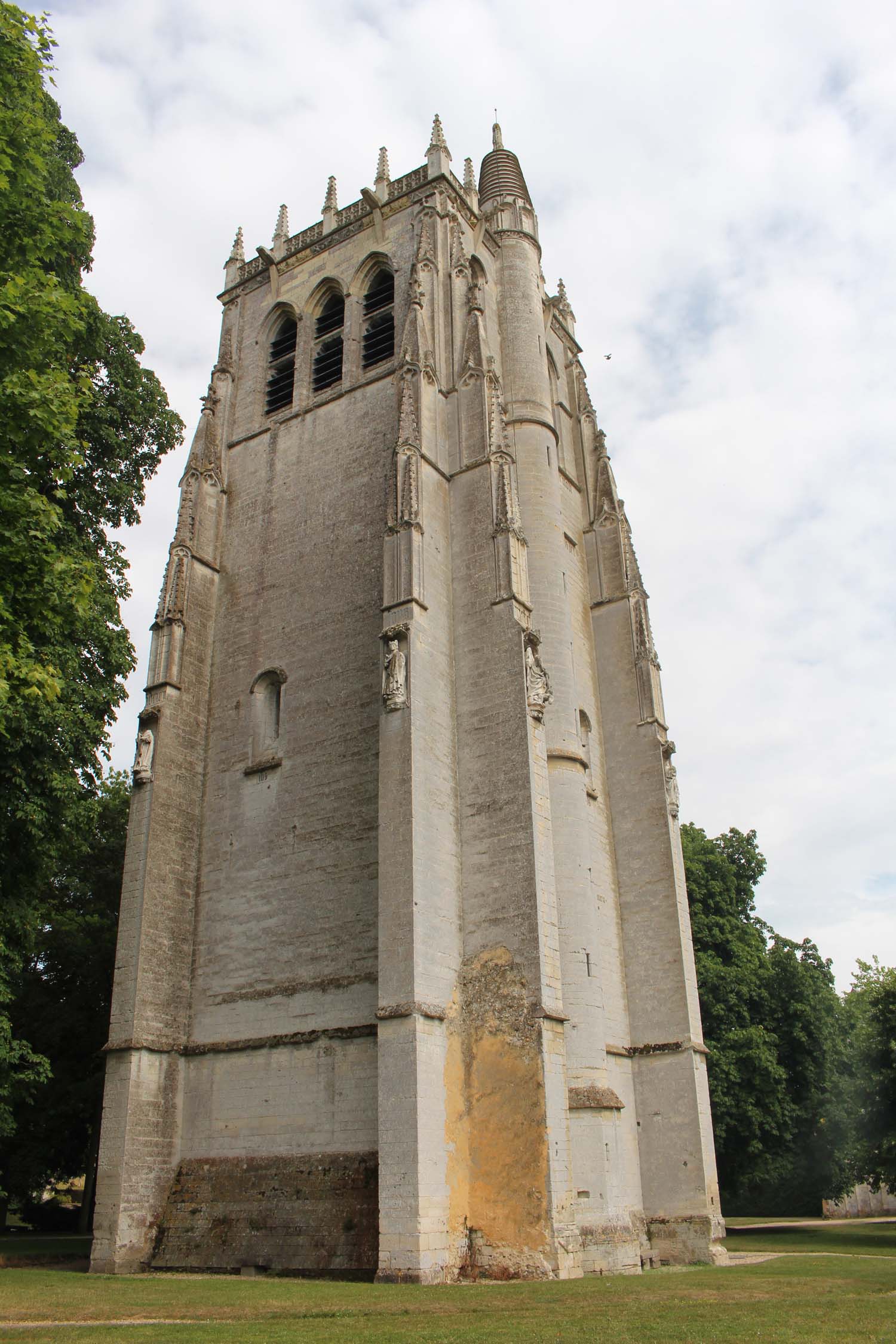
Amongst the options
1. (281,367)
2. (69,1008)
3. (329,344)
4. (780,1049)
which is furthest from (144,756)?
(780,1049)

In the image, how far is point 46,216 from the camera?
12.9m

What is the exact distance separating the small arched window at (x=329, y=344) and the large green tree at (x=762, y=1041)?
60.0 ft

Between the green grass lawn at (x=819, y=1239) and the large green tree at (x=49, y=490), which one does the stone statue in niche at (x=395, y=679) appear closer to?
the large green tree at (x=49, y=490)

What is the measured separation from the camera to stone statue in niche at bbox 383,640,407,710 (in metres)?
17.3

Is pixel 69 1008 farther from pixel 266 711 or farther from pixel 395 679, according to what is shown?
pixel 395 679

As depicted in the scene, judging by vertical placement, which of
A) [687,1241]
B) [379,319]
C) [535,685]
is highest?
[379,319]

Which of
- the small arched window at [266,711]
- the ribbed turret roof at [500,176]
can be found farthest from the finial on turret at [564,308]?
the small arched window at [266,711]

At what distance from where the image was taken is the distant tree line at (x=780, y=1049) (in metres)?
27.5

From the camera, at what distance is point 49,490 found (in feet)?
59.1

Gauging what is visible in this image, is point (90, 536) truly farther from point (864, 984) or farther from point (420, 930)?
point (864, 984)

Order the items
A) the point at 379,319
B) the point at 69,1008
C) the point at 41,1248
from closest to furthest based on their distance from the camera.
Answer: the point at 41,1248, the point at 69,1008, the point at 379,319

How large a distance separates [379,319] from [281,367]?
2850 mm

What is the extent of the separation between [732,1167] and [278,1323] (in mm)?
23559

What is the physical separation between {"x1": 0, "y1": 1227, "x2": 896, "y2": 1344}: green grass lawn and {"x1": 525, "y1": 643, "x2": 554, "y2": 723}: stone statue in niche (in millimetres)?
8294
